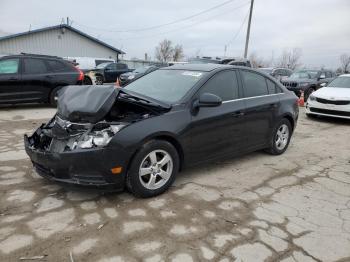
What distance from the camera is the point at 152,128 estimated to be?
399 centimetres

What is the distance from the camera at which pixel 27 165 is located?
507 centimetres

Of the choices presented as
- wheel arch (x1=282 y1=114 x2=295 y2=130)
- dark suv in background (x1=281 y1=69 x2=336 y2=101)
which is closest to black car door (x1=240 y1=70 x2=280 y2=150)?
wheel arch (x1=282 y1=114 x2=295 y2=130)

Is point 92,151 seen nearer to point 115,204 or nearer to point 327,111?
point 115,204

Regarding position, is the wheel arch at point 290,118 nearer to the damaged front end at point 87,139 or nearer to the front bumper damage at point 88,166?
the damaged front end at point 87,139

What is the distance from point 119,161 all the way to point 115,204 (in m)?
0.53

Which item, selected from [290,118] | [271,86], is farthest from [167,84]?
[290,118]

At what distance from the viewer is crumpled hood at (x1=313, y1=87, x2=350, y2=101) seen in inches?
396

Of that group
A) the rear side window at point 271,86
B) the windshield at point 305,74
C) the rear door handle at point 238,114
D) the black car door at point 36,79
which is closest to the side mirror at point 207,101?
the rear door handle at point 238,114

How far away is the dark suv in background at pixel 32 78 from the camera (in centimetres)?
951

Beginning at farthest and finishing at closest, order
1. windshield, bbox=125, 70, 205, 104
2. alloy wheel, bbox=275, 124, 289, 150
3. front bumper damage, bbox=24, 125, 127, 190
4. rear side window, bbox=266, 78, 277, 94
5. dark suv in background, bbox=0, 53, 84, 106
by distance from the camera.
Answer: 1. dark suv in background, bbox=0, 53, 84, 106
2. alloy wheel, bbox=275, 124, 289, 150
3. rear side window, bbox=266, 78, 277, 94
4. windshield, bbox=125, 70, 205, 104
5. front bumper damage, bbox=24, 125, 127, 190

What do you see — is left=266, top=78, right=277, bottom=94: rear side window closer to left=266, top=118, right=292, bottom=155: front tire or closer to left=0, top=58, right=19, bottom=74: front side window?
left=266, top=118, right=292, bottom=155: front tire

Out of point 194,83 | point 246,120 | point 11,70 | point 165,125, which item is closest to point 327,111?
point 246,120

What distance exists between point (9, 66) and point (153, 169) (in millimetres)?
7405

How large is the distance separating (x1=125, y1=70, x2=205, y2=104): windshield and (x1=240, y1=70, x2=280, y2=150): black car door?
95cm
